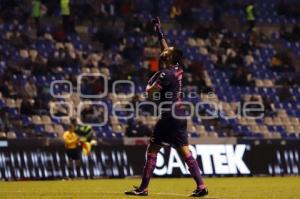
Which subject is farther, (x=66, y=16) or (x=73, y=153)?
Result: (x=66, y=16)

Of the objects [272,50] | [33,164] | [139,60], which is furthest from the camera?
[272,50]

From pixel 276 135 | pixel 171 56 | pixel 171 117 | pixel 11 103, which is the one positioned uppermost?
pixel 171 56

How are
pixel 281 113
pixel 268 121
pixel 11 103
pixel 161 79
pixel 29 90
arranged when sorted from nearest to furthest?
pixel 161 79 → pixel 11 103 → pixel 29 90 → pixel 268 121 → pixel 281 113

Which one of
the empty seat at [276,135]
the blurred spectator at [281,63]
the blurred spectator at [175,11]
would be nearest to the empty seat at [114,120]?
the empty seat at [276,135]

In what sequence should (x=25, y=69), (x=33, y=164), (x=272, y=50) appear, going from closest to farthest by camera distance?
(x=33, y=164), (x=25, y=69), (x=272, y=50)

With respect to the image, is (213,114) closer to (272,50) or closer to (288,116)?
(288,116)

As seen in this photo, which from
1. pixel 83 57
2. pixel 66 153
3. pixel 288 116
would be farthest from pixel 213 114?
pixel 66 153

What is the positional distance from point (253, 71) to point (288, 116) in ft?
9.95

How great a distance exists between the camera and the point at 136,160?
24.7 metres

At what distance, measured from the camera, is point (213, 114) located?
101 ft

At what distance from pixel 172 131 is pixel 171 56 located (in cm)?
128

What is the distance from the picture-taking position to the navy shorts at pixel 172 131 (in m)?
13.6

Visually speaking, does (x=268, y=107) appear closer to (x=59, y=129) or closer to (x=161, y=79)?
(x=59, y=129)

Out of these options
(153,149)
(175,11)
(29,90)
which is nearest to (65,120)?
(29,90)
